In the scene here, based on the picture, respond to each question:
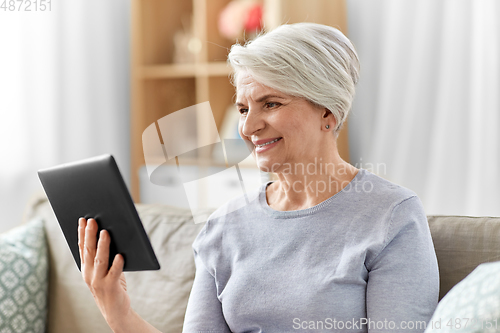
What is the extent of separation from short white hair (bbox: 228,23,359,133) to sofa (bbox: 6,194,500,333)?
396 millimetres

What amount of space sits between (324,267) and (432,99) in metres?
0.98

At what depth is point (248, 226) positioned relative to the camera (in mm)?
1126

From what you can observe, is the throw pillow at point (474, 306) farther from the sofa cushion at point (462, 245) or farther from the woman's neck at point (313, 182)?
the woman's neck at point (313, 182)

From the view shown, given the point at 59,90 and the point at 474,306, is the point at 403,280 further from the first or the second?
the point at 59,90

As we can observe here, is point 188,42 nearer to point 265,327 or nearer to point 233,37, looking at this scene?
point 233,37

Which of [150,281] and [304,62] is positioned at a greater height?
[304,62]

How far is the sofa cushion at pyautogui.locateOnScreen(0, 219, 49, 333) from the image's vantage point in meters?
1.33

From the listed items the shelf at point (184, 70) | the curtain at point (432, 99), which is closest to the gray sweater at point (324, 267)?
the curtain at point (432, 99)

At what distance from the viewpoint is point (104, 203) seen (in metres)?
0.91

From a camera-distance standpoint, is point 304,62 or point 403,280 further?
point 304,62

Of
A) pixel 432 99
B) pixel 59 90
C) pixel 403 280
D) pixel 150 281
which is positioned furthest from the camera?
pixel 59 90

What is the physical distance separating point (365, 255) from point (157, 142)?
2.87ft

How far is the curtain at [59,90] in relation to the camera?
6.59 feet

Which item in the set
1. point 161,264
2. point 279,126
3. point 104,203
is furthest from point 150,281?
point 279,126
